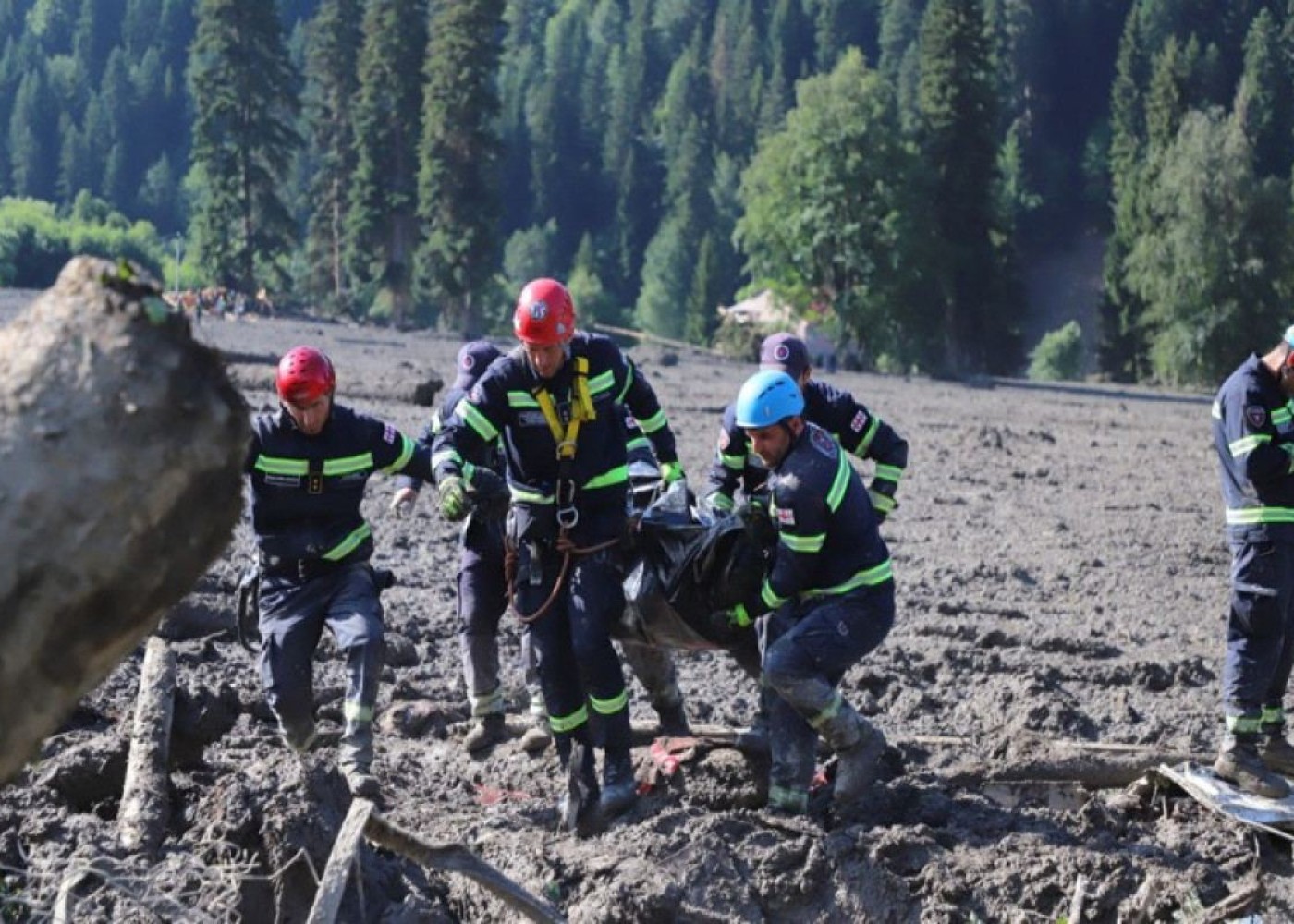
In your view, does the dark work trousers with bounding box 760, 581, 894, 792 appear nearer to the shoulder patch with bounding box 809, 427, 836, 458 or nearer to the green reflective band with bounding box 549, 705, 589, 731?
the shoulder patch with bounding box 809, 427, 836, 458


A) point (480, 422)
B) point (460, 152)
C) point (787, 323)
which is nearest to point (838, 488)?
point (480, 422)

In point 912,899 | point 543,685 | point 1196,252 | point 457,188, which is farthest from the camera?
point 457,188

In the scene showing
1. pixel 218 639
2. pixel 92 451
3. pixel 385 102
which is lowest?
pixel 218 639

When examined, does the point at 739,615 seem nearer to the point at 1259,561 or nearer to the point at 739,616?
the point at 739,616

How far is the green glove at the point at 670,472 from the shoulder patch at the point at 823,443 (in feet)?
3.35

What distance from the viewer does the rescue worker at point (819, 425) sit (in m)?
8.91

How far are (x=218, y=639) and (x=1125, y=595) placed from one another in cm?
705

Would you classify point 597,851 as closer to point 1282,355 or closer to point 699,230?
point 1282,355

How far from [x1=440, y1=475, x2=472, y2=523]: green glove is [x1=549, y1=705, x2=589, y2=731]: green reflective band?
3.27ft

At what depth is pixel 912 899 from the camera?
269 inches

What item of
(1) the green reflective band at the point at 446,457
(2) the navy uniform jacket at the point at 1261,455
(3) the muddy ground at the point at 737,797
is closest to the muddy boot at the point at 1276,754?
(3) the muddy ground at the point at 737,797

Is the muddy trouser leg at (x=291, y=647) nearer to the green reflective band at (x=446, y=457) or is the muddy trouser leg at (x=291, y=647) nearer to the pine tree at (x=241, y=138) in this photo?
the green reflective band at (x=446, y=457)

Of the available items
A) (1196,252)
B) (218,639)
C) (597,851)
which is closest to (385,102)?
(1196,252)

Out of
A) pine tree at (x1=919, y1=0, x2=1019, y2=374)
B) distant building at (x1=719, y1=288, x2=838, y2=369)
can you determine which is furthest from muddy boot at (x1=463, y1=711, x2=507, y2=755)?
pine tree at (x1=919, y1=0, x2=1019, y2=374)
